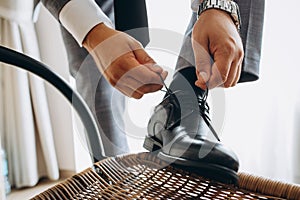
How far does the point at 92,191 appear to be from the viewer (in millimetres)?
520

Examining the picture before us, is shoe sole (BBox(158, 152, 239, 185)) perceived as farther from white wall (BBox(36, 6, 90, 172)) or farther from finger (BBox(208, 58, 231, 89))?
white wall (BBox(36, 6, 90, 172))

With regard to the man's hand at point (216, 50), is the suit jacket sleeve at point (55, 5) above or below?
above

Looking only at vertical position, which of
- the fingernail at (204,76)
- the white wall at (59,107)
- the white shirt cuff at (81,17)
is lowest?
the white wall at (59,107)

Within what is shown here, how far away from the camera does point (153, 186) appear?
0.53 meters

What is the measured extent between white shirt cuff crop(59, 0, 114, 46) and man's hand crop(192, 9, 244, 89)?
15 cm

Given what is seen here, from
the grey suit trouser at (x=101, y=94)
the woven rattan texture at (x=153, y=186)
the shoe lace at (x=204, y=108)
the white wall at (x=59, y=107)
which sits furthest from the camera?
the white wall at (x=59, y=107)

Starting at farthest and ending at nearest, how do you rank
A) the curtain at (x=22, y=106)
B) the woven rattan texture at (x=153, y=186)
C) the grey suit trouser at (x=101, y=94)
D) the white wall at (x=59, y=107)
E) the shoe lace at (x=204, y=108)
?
the white wall at (x=59, y=107) → the curtain at (x=22, y=106) → the grey suit trouser at (x=101, y=94) → the shoe lace at (x=204, y=108) → the woven rattan texture at (x=153, y=186)

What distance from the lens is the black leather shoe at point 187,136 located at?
511 millimetres

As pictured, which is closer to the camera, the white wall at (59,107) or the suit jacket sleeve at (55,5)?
the suit jacket sleeve at (55,5)

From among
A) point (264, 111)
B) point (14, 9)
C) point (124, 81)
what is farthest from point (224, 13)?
point (14, 9)

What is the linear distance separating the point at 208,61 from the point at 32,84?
3.91 ft

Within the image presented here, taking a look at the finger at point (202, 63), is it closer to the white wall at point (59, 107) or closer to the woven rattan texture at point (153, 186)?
the woven rattan texture at point (153, 186)

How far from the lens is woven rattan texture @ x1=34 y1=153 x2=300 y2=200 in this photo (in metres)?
0.49

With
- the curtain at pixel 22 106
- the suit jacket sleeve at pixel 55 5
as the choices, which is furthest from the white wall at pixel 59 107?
the suit jacket sleeve at pixel 55 5
